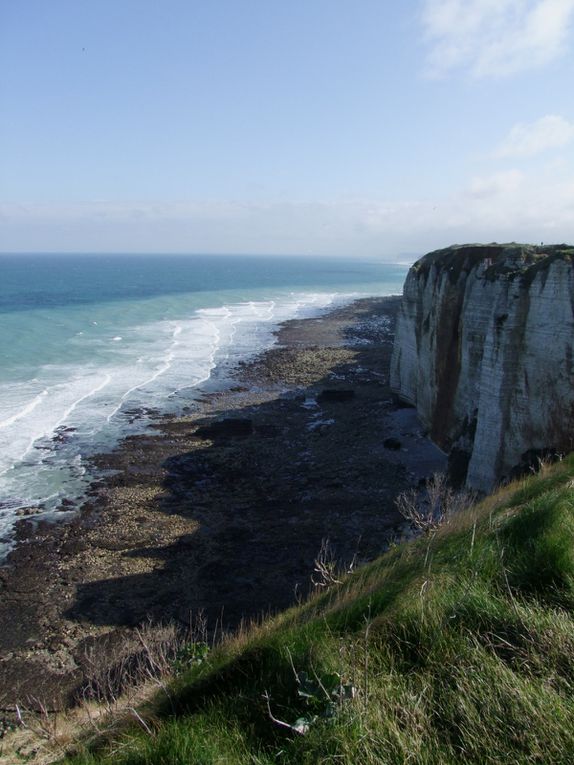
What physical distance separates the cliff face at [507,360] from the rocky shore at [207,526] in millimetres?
3129

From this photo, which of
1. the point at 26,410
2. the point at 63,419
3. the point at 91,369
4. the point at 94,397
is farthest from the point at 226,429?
the point at 91,369

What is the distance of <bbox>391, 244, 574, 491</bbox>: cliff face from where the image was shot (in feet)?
53.7

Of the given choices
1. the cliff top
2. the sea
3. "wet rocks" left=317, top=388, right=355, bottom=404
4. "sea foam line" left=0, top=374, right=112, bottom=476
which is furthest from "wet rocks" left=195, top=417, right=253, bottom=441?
the cliff top

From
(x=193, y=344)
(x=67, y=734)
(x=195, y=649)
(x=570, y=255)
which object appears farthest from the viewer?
(x=193, y=344)

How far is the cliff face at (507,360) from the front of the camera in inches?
645

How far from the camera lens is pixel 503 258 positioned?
20.6 m

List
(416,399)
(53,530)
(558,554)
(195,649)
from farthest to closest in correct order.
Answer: (416,399)
(53,530)
(195,649)
(558,554)

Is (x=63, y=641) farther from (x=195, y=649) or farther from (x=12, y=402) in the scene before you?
(x=12, y=402)

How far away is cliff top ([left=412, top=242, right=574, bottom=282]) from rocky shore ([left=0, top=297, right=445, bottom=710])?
757 cm

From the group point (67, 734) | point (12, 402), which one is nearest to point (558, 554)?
point (67, 734)

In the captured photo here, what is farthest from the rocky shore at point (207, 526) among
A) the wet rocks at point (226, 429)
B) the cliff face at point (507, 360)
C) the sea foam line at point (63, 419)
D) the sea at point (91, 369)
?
the sea foam line at point (63, 419)

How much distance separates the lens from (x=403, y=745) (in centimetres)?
405

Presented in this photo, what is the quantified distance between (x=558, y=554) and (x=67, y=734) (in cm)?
646

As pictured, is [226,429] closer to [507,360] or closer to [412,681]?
[507,360]
